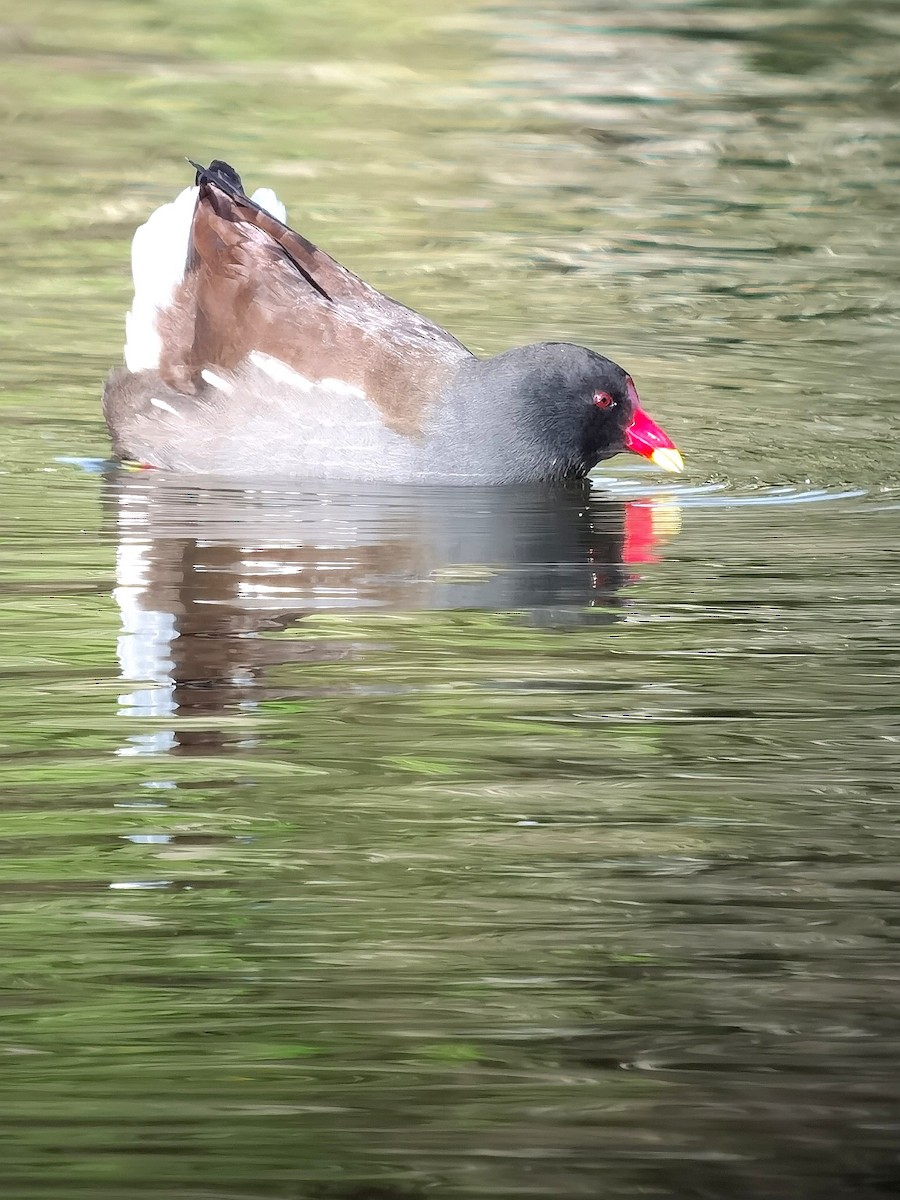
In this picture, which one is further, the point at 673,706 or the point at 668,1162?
the point at 673,706

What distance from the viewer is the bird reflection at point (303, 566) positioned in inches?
187

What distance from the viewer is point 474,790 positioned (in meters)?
4.12

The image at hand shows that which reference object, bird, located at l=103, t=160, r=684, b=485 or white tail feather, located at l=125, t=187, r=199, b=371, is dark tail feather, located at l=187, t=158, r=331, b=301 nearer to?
bird, located at l=103, t=160, r=684, b=485

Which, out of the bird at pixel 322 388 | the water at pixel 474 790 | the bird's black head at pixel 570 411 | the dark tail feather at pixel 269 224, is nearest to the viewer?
the water at pixel 474 790

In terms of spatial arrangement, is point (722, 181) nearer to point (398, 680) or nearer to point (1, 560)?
point (1, 560)

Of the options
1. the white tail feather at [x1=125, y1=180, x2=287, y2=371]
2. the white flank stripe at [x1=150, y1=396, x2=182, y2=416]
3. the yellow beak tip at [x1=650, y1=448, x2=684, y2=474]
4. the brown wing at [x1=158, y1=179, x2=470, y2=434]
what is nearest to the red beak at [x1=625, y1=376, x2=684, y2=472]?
the yellow beak tip at [x1=650, y1=448, x2=684, y2=474]

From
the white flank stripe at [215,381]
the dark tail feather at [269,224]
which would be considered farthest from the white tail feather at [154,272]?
the white flank stripe at [215,381]

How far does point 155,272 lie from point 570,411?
163 centimetres

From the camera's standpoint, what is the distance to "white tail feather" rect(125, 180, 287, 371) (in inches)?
303

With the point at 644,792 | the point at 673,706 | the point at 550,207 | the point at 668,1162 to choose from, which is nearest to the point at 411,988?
the point at 668,1162

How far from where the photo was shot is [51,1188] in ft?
8.81

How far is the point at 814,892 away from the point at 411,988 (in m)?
0.80

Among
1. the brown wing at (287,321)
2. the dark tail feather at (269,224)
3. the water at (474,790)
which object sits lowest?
the water at (474,790)

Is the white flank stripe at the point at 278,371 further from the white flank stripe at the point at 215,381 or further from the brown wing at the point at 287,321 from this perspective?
the white flank stripe at the point at 215,381
